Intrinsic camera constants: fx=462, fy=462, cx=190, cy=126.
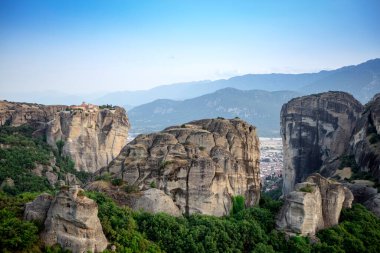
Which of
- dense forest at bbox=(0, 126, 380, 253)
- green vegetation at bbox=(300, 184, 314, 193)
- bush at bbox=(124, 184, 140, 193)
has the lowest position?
dense forest at bbox=(0, 126, 380, 253)

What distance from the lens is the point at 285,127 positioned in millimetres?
66562

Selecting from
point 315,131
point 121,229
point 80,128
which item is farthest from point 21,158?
point 315,131

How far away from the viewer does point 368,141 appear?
52625mm

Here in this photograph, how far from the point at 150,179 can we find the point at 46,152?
105 feet

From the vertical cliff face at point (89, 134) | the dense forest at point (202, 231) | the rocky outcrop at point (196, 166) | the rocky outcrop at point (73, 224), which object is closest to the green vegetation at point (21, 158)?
the vertical cliff face at point (89, 134)

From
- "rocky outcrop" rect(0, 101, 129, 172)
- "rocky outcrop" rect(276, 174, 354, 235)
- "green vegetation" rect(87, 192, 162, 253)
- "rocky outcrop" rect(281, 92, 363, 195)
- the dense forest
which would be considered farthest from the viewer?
"rocky outcrop" rect(0, 101, 129, 172)

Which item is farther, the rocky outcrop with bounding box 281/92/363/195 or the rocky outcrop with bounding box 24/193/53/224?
the rocky outcrop with bounding box 281/92/363/195

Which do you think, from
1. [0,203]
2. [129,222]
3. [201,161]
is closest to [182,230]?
[129,222]

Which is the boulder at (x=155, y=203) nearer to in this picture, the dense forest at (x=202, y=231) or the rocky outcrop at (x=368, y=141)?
the dense forest at (x=202, y=231)

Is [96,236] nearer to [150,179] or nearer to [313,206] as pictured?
[150,179]

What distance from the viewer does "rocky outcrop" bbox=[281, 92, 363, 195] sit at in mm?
62156

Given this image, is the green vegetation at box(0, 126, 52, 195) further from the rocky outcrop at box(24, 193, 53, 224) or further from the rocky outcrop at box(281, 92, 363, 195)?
the rocky outcrop at box(281, 92, 363, 195)

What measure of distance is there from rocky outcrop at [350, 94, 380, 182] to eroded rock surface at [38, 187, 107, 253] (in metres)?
31.7

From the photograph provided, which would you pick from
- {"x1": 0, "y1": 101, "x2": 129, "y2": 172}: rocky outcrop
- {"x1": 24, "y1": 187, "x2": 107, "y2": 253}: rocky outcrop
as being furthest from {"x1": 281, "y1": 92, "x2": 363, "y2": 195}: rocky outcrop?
{"x1": 24, "y1": 187, "x2": 107, "y2": 253}: rocky outcrop
